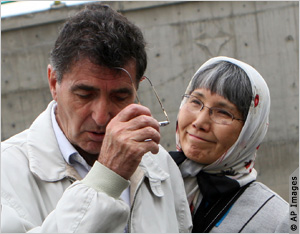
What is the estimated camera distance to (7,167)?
1.82 metres

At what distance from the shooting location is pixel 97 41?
76.3 inches

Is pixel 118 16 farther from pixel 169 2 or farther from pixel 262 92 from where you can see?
pixel 169 2

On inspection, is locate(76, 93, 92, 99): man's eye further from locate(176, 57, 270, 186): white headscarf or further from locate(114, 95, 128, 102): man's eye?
locate(176, 57, 270, 186): white headscarf

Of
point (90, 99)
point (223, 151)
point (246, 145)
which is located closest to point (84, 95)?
point (90, 99)

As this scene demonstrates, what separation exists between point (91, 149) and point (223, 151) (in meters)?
0.93

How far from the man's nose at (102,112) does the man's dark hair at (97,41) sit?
14 cm

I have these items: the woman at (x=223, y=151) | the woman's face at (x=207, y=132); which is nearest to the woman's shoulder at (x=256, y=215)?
the woman at (x=223, y=151)

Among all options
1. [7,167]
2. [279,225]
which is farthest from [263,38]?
[7,167]

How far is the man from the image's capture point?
1655 millimetres

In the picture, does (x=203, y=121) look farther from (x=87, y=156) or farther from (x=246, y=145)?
(x=87, y=156)

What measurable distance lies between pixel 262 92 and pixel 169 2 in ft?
12.1

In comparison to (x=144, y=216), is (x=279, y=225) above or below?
below

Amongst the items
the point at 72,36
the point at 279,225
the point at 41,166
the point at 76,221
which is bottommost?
the point at 279,225

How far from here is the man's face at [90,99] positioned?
1931 millimetres
